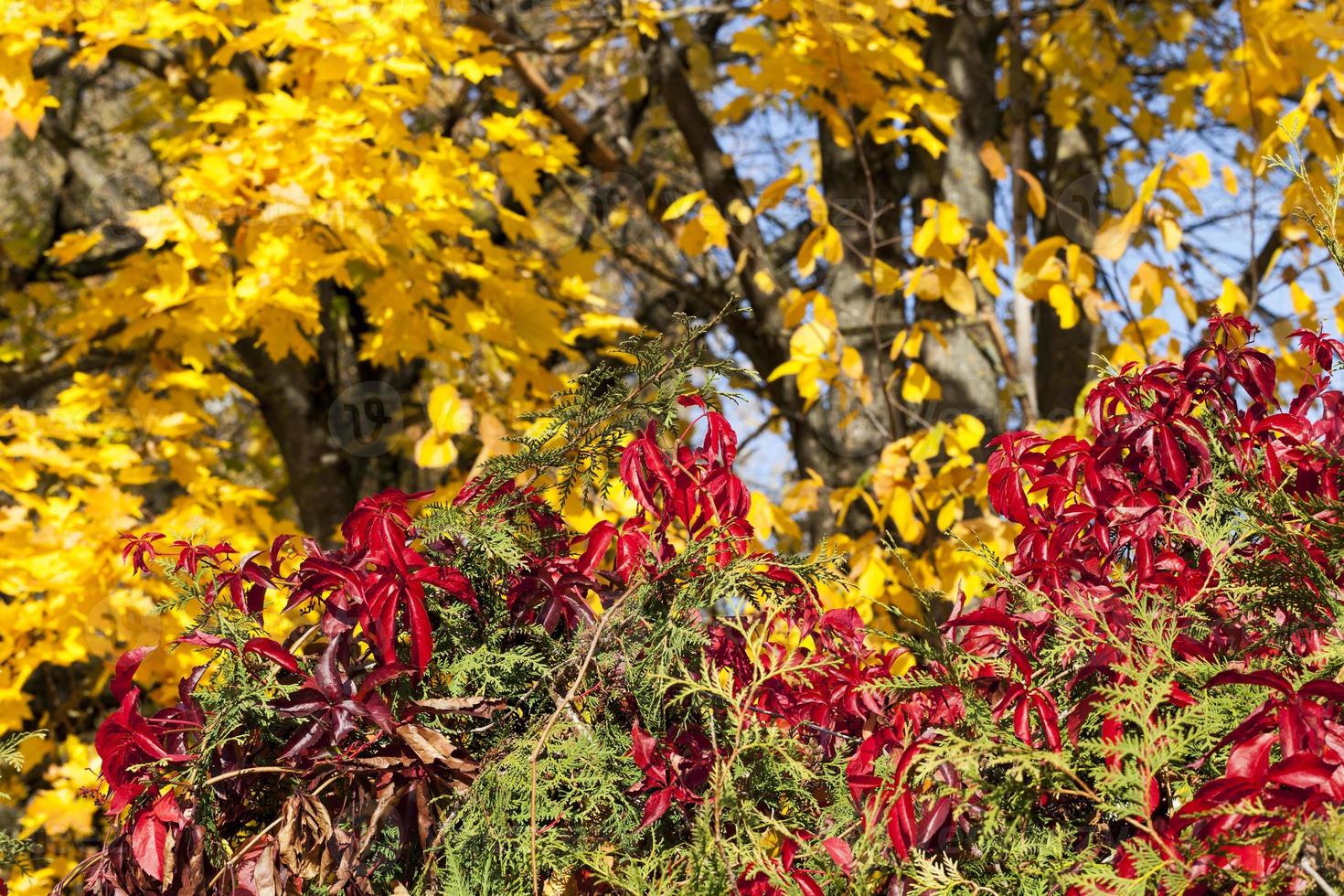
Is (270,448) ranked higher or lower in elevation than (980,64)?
lower

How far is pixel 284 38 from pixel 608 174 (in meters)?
1.57

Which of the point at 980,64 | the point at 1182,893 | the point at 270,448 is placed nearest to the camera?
the point at 1182,893

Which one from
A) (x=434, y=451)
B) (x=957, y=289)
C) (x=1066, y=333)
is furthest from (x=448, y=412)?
(x=1066, y=333)

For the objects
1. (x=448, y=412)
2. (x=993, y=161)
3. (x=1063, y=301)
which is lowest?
(x=448, y=412)

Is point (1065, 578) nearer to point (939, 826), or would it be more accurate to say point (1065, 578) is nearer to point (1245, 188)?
point (939, 826)

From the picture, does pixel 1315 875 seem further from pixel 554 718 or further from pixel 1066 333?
pixel 1066 333

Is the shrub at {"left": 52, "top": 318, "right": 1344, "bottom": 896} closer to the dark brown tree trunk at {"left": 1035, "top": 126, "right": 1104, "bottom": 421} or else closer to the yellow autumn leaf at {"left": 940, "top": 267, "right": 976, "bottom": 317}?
the yellow autumn leaf at {"left": 940, "top": 267, "right": 976, "bottom": 317}

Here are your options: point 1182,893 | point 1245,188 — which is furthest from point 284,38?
point 1245,188

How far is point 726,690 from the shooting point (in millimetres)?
1152

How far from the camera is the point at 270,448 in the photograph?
22.0 ft

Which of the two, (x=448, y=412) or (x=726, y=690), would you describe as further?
(x=448, y=412)

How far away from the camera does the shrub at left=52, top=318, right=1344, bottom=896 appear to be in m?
1.02

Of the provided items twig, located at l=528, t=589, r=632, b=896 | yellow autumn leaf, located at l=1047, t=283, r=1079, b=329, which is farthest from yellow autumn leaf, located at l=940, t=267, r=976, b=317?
twig, located at l=528, t=589, r=632, b=896

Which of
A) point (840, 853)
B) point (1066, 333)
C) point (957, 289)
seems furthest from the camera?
point (1066, 333)
